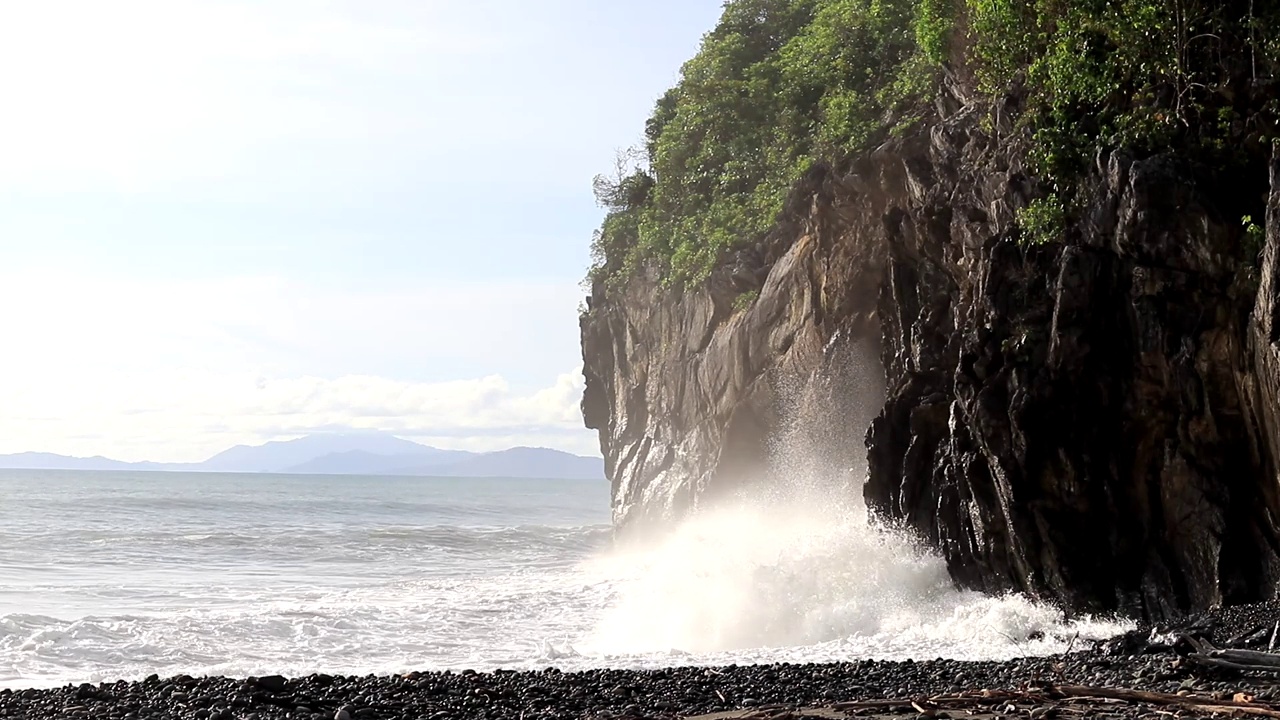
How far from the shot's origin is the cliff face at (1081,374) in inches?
610

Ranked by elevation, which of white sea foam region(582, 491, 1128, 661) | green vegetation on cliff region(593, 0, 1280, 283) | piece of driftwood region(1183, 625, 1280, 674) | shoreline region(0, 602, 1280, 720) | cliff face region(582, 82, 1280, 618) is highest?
green vegetation on cliff region(593, 0, 1280, 283)

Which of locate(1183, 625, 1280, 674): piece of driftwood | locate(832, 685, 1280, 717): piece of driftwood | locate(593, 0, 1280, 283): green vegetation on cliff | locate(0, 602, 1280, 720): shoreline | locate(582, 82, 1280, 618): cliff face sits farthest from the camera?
locate(593, 0, 1280, 283): green vegetation on cliff

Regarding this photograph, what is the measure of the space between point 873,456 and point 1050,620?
579 cm

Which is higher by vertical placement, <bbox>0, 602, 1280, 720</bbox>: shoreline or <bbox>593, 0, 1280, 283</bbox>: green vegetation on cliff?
<bbox>593, 0, 1280, 283</bbox>: green vegetation on cliff

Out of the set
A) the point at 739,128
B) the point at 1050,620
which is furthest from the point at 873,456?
the point at 739,128

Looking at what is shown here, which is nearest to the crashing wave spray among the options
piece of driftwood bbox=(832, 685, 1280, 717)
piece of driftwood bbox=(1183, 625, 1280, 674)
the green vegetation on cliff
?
piece of driftwood bbox=(1183, 625, 1280, 674)

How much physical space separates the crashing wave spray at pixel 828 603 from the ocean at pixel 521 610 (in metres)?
0.04

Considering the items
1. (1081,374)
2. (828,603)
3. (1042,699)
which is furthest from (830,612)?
(1042,699)

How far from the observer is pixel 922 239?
2328cm

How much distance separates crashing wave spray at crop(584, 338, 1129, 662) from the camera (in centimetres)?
1683

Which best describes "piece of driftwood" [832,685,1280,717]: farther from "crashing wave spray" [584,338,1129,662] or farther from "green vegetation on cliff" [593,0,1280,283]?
"green vegetation on cliff" [593,0,1280,283]

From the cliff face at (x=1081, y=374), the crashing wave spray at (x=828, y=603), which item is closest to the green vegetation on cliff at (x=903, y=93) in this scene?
the cliff face at (x=1081, y=374)

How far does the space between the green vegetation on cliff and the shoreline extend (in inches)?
280

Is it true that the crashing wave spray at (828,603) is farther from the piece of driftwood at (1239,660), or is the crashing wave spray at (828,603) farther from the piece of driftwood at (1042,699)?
the piece of driftwood at (1042,699)
